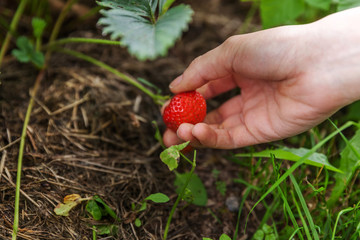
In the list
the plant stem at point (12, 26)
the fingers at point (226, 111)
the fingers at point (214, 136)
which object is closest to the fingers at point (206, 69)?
the fingers at point (214, 136)

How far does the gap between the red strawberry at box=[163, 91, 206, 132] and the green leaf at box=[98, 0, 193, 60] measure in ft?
1.35

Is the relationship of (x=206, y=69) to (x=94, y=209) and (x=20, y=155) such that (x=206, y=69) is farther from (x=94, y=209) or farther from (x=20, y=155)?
(x=20, y=155)

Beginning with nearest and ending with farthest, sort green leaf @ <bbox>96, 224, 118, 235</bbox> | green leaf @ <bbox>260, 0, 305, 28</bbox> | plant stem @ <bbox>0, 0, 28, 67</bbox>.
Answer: green leaf @ <bbox>96, 224, 118, 235</bbox> → green leaf @ <bbox>260, 0, 305, 28</bbox> → plant stem @ <bbox>0, 0, 28, 67</bbox>

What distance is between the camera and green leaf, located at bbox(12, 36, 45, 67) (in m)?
1.80

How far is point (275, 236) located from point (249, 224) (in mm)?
200

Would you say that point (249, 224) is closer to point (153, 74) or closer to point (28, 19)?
point (153, 74)

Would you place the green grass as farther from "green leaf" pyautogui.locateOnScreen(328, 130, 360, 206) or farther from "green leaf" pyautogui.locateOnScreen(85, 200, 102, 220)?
"green leaf" pyautogui.locateOnScreen(85, 200, 102, 220)

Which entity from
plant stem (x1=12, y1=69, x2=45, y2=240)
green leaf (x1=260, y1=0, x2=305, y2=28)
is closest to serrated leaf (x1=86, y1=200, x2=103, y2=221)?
plant stem (x1=12, y1=69, x2=45, y2=240)

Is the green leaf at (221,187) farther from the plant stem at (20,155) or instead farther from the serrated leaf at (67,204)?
the plant stem at (20,155)

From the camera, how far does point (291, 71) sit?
144 cm

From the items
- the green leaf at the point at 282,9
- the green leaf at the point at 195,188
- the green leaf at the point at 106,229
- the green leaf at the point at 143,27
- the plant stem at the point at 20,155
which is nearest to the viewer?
the green leaf at the point at 143,27

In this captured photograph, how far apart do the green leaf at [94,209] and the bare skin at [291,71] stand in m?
0.45

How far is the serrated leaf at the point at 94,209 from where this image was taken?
1.40 meters

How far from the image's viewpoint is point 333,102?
4.56 feet
